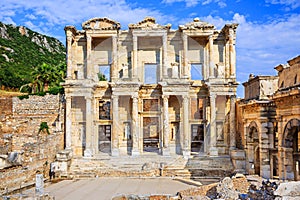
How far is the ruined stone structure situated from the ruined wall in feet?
40.3

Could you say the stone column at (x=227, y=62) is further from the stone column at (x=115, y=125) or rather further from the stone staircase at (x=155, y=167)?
the stone column at (x=115, y=125)

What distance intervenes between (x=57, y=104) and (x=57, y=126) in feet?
11.1

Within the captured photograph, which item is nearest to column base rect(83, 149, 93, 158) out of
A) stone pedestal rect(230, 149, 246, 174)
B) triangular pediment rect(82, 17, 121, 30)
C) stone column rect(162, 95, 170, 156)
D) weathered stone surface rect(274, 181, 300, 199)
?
stone column rect(162, 95, 170, 156)

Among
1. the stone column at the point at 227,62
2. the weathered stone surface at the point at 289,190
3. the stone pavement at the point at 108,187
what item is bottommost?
the stone pavement at the point at 108,187

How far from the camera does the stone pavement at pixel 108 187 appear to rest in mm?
16823

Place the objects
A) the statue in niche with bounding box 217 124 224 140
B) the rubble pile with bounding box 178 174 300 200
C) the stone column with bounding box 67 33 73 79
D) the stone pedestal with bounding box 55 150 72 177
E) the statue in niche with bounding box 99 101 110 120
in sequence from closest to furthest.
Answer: the rubble pile with bounding box 178 174 300 200 < the stone pedestal with bounding box 55 150 72 177 < the statue in niche with bounding box 217 124 224 140 < the stone column with bounding box 67 33 73 79 < the statue in niche with bounding box 99 101 110 120

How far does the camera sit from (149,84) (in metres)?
26.2

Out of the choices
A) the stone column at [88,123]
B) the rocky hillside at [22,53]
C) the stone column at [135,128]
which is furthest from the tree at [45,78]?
the stone column at [135,128]

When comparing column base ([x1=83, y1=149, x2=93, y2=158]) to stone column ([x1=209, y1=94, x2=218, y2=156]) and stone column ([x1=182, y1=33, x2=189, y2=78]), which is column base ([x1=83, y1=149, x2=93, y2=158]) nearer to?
stone column ([x1=209, y1=94, x2=218, y2=156])

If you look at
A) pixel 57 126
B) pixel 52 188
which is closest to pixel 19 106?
pixel 57 126

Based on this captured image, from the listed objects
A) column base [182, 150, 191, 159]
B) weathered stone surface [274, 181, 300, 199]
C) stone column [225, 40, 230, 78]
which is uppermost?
stone column [225, 40, 230, 78]

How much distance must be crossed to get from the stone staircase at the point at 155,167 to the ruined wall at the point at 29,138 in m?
2.13

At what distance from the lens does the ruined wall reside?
18656mm

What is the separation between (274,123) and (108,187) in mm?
9198
